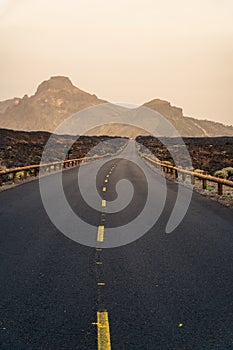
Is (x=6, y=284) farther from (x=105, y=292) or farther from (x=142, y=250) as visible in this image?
(x=142, y=250)

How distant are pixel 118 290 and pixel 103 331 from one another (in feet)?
4.51

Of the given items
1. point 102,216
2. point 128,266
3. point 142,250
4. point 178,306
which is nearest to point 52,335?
point 178,306

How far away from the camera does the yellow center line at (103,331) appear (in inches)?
166

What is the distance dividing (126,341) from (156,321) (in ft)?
2.03

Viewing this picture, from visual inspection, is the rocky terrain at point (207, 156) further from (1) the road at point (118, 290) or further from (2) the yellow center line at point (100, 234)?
(1) the road at point (118, 290)

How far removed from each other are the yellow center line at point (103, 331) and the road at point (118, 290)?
1 centimetres

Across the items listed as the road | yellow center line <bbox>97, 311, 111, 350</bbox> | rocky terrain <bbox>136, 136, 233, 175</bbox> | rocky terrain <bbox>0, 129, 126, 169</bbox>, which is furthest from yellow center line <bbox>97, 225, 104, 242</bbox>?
rocky terrain <bbox>136, 136, 233, 175</bbox>

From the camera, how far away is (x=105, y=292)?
5.82 meters

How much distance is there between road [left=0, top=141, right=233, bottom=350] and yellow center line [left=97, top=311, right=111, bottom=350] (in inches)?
0.4

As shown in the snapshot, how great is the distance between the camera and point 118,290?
5906mm

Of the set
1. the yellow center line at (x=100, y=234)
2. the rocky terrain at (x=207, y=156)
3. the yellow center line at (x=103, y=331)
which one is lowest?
the yellow center line at (x=103, y=331)

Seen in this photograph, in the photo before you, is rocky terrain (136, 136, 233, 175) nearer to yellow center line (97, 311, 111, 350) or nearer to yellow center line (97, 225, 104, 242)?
yellow center line (97, 225, 104, 242)

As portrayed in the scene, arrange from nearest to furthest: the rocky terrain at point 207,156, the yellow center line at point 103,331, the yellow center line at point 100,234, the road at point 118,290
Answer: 1. the yellow center line at point 103,331
2. the road at point 118,290
3. the yellow center line at point 100,234
4. the rocky terrain at point 207,156

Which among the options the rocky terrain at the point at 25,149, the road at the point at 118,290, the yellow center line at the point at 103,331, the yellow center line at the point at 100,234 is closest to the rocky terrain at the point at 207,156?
the rocky terrain at the point at 25,149
